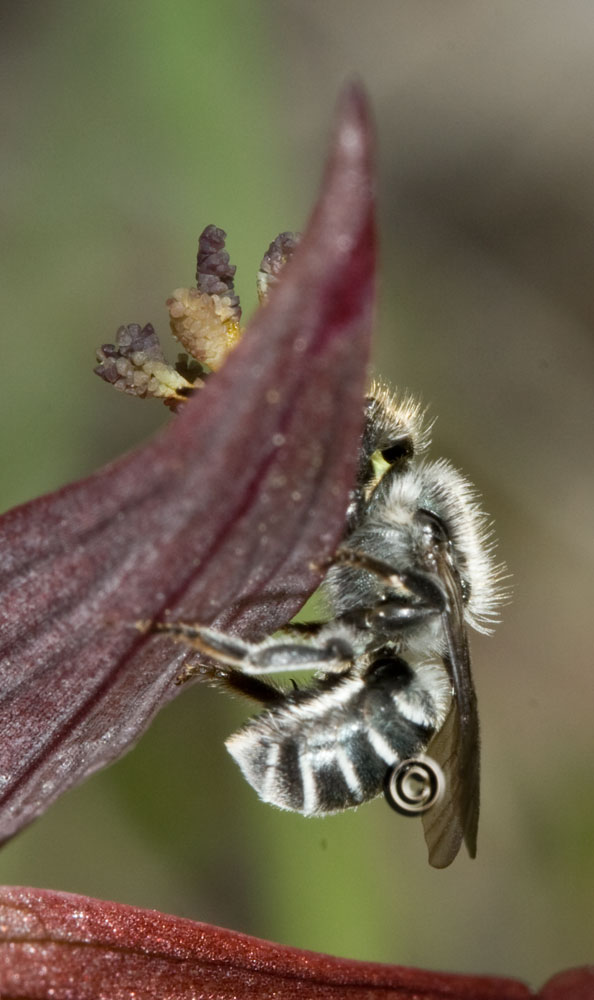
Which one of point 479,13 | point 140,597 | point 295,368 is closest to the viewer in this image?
point 295,368

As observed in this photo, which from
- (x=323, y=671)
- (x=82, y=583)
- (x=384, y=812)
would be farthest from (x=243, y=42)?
(x=82, y=583)

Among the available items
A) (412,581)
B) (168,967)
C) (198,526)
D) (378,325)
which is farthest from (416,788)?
(378,325)

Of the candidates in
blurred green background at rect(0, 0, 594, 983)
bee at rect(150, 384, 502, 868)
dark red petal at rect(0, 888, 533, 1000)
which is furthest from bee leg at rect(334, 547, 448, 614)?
blurred green background at rect(0, 0, 594, 983)

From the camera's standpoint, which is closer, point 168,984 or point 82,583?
point 82,583

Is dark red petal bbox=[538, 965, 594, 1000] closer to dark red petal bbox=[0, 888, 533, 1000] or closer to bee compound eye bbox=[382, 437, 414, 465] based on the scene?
dark red petal bbox=[0, 888, 533, 1000]

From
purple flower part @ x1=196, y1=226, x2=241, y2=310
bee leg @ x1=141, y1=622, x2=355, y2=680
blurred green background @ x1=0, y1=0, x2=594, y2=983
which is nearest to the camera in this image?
bee leg @ x1=141, y1=622, x2=355, y2=680

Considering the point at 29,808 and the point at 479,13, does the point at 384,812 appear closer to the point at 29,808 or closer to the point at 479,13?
the point at 29,808

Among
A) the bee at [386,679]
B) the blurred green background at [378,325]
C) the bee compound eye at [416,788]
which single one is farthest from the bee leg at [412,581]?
the blurred green background at [378,325]
